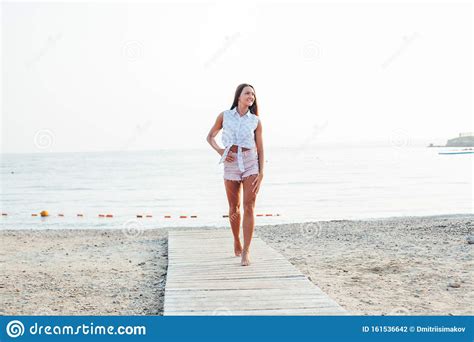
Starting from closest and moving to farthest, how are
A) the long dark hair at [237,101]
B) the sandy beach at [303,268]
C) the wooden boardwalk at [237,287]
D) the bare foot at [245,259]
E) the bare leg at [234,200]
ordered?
1. the wooden boardwalk at [237,287]
2. the sandy beach at [303,268]
3. the long dark hair at [237,101]
4. the bare leg at [234,200]
5. the bare foot at [245,259]

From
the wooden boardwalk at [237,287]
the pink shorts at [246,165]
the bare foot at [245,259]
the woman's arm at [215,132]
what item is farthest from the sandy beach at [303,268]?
the woman's arm at [215,132]

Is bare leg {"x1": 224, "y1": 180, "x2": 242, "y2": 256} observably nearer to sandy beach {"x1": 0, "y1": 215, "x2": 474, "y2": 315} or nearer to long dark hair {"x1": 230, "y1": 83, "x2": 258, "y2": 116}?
long dark hair {"x1": 230, "y1": 83, "x2": 258, "y2": 116}

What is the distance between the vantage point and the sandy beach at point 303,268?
618cm

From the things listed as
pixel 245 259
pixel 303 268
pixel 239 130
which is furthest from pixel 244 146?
pixel 303 268

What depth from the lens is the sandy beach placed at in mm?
6184

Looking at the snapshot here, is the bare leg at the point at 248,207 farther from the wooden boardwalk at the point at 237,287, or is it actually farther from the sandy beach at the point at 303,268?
the sandy beach at the point at 303,268

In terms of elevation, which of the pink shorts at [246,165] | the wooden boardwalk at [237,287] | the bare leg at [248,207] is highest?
the pink shorts at [246,165]

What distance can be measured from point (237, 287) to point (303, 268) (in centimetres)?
236

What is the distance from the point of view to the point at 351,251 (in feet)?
31.4

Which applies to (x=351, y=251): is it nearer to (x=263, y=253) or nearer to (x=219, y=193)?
(x=263, y=253)

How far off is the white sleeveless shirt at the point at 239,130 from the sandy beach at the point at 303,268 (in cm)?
190

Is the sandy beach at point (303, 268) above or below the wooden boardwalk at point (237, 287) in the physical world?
below

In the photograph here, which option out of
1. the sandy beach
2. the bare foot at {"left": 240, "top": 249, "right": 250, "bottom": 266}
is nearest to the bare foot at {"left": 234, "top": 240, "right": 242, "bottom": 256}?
the bare foot at {"left": 240, "top": 249, "right": 250, "bottom": 266}

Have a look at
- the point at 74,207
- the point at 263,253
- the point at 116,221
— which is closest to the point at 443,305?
the point at 263,253
